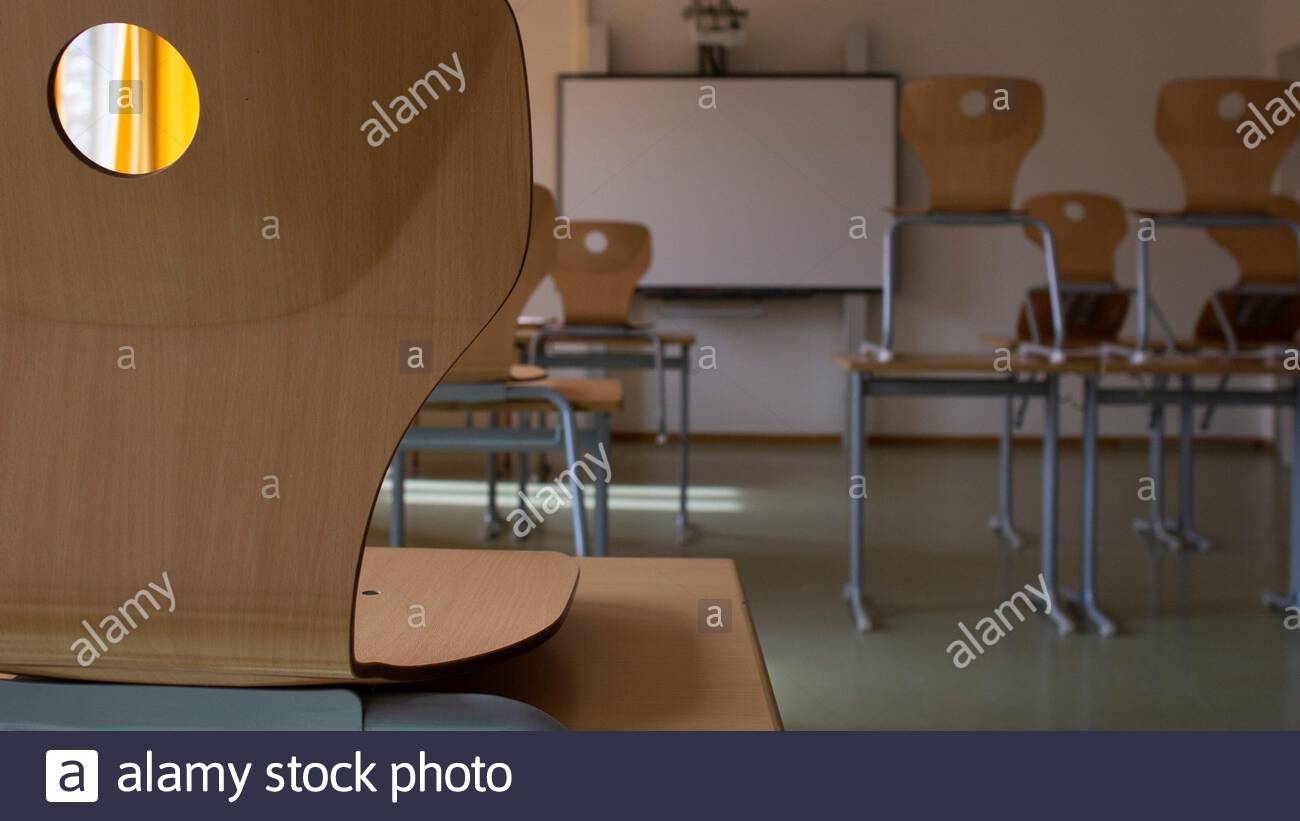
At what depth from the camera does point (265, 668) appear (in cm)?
49

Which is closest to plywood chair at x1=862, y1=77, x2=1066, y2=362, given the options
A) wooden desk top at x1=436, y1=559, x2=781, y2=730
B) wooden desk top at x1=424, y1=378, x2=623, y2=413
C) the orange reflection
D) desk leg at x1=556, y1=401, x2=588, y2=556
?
wooden desk top at x1=424, y1=378, x2=623, y2=413

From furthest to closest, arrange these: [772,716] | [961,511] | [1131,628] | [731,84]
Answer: [731,84], [961,511], [1131,628], [772,716]

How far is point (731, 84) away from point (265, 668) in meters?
7.25

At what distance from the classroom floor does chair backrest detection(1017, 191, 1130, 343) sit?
792mm

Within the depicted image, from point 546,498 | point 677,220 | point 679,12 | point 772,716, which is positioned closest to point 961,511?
point 546,498

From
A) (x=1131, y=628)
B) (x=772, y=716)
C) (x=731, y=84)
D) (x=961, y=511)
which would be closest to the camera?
(x=772, y=716)

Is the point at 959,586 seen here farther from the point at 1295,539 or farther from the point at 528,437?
the point at 528,437

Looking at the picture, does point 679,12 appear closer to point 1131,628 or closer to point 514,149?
point 1131,628

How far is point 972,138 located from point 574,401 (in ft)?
4.59

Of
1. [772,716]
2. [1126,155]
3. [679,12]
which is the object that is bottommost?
[772,716]

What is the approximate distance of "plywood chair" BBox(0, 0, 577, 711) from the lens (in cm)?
46

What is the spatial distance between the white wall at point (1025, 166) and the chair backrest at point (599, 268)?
3.10 meters

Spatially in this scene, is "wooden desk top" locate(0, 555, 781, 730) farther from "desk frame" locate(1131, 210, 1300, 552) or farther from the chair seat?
"desk frame" locate(1131, 210, 1300, 552)
